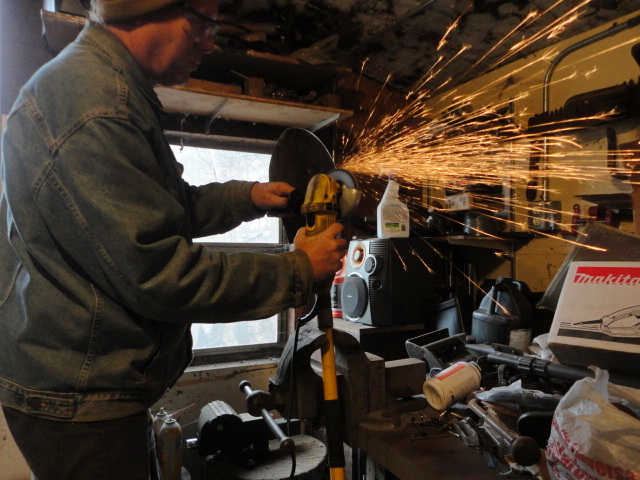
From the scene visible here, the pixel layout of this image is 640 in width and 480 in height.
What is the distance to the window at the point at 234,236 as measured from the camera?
2.70 meters

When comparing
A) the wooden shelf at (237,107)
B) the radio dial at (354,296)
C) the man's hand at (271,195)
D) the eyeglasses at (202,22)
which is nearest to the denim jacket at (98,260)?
the eyeglasses at (202,22)

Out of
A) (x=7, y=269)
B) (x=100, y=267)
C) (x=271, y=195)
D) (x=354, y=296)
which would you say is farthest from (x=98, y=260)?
(x=354, y=296)

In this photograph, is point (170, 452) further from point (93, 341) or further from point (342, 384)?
point (93, 341)

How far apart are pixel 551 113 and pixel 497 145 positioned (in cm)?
34

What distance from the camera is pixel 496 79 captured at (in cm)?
288

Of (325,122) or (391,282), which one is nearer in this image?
(391,282)

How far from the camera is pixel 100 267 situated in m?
0.73

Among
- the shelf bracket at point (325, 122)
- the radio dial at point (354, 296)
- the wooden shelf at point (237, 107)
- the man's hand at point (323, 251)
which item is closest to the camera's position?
the man's hand at point (323, 251)

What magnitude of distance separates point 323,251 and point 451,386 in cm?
48

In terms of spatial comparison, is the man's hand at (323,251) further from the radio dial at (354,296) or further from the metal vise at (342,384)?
the radio dial at (354,296)

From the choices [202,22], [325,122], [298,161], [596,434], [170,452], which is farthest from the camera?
[325,122]

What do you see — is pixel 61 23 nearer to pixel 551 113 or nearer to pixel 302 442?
pixel 302 442

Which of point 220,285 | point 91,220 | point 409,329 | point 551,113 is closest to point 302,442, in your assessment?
point 409,329

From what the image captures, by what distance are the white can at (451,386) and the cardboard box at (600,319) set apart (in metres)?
0.21
